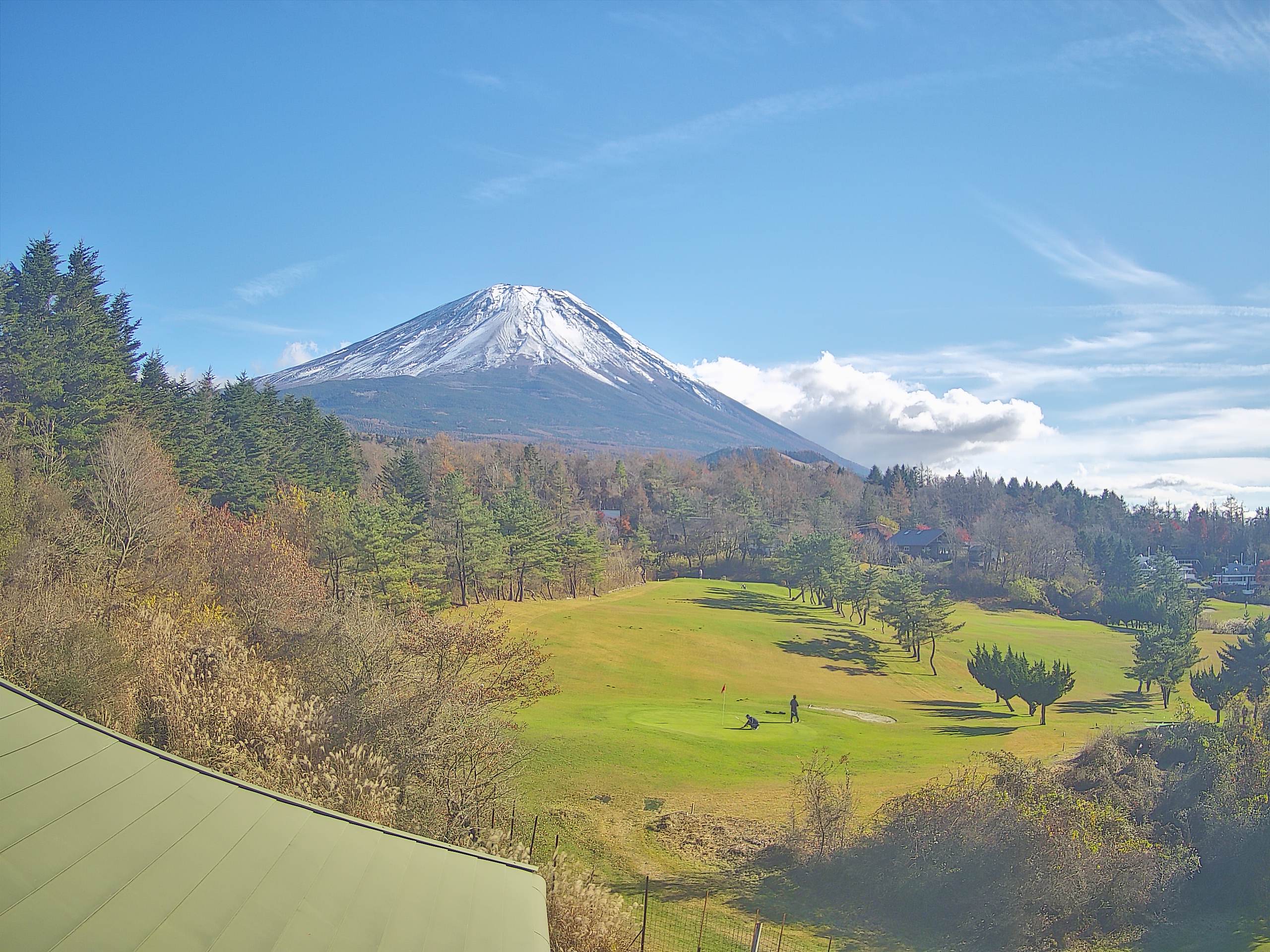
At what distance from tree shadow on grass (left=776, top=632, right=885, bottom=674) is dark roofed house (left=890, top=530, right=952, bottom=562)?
61960 mm

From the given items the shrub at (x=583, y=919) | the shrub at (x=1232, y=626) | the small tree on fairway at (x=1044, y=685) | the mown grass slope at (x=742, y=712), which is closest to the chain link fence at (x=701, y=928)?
the mown grass slope at (x=742, y=712)

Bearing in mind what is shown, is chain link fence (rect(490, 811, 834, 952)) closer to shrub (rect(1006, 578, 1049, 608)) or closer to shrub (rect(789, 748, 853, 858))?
shrub (rect(789, 748, 853, 858))

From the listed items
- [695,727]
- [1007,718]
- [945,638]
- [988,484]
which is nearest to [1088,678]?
[945,638]

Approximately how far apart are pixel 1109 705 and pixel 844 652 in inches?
709

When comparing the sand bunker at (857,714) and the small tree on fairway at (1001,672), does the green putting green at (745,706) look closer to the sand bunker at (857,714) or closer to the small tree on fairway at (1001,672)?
the sand bunker at (857,714)

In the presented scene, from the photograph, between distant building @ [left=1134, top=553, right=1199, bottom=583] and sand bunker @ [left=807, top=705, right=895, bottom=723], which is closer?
sand bunker @ [left=807, top=705, right=895, bottom=723]

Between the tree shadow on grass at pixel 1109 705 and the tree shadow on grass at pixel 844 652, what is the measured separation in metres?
12.1

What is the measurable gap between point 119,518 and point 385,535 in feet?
50.1

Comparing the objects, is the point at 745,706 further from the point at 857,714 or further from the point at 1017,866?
the point at 1017,866

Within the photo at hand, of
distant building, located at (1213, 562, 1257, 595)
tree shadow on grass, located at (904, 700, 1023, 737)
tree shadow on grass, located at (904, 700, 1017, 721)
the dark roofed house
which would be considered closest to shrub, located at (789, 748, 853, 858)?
tree shadow on grass, located at (904, 700, 1023, 737)

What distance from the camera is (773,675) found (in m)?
52.1

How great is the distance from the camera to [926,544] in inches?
4902

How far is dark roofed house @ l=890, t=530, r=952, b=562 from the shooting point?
404 ft

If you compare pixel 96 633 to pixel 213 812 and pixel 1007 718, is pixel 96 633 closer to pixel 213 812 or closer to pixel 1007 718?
pixel 213 812
